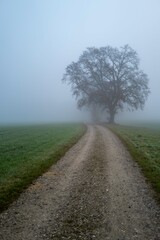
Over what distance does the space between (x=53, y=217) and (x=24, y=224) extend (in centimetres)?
100

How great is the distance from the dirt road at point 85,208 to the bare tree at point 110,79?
52.0 metres

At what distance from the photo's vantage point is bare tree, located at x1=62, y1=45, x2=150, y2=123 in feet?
214

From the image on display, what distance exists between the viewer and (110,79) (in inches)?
2640

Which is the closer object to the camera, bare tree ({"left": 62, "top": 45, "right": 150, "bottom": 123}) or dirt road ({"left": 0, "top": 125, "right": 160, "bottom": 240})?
dirt road ({"left": 0, "top": 125, "right": 160, "bottom": 240})

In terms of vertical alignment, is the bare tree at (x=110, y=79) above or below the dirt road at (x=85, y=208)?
above

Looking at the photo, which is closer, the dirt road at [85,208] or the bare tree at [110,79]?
the dirt road at [85,208]

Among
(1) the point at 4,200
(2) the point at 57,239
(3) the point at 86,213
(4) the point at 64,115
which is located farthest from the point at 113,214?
(4) the point at 64,115

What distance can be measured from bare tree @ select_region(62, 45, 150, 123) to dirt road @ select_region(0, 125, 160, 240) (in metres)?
52.0

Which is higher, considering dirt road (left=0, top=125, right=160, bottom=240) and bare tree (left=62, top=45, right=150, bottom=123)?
bare tree (left=62, top=45, right=150, bottom=123)

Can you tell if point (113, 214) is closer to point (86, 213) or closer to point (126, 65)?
point (86, 213)

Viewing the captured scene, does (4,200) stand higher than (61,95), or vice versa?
(61,95)

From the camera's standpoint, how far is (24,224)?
320 inches

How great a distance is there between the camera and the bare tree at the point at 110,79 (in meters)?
65.2

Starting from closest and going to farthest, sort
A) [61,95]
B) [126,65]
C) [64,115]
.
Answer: [126,65] < [64,115] < [61,95]
